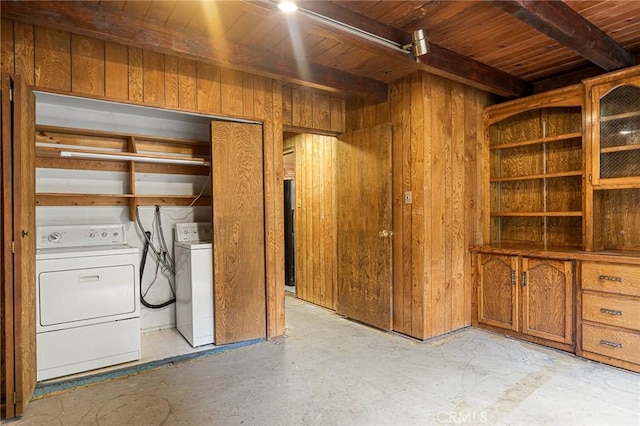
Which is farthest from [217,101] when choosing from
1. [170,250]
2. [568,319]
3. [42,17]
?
[568,319]

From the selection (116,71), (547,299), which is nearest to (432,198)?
(547,299)

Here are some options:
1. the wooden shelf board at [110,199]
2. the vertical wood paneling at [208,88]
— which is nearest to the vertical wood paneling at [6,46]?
the wooden shelf board at [110,199]

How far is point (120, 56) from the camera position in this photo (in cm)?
268

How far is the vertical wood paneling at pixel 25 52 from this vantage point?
2361mm

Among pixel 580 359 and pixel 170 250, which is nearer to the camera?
pixel 580 359

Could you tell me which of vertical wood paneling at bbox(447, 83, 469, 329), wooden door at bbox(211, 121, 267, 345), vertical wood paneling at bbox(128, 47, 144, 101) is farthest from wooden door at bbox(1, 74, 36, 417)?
vertical wood paneling at bbox(447, 83, 469, 329)

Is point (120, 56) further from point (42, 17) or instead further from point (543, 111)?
point (543, 111)

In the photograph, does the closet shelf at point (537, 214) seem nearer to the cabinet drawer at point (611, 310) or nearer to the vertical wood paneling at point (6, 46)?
the cabinet drawer at point (611, 310)

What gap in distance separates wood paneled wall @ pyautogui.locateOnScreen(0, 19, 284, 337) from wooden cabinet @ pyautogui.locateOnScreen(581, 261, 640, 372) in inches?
102

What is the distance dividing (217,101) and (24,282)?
1893mm

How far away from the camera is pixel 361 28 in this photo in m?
2.38

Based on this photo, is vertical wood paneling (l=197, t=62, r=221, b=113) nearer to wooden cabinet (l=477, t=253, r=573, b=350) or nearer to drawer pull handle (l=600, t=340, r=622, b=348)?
wooden cabinet (l=477, t=253, r=573, b=350)

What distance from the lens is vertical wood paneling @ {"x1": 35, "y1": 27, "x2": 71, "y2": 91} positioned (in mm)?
2424
